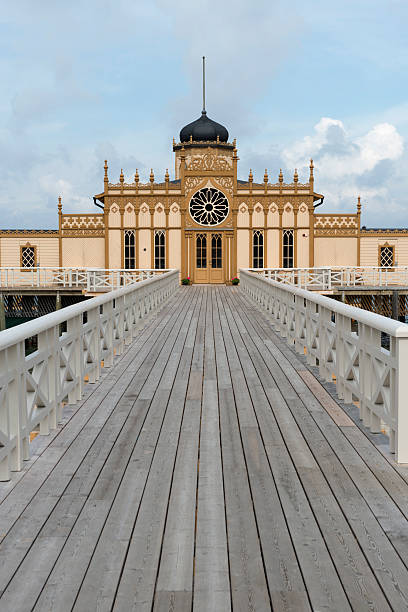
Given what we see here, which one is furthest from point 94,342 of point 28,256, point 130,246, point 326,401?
point 28,256

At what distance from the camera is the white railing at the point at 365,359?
4.42 metres

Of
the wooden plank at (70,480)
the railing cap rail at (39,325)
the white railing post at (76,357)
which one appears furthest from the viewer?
the white railing post at (76,357)

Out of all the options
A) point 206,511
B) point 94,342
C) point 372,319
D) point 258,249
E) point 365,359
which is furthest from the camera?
point 258,249

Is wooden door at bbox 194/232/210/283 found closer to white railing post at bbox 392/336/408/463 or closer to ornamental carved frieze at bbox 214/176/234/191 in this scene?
ornamental carved frieze at bbox 214/176/234/191

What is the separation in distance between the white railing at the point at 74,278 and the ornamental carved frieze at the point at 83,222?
2.60 meters

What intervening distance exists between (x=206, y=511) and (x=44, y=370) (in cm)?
207

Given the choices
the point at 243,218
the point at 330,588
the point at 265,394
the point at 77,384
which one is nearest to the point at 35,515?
the point at 330,588

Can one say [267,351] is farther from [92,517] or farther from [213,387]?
[92,517]

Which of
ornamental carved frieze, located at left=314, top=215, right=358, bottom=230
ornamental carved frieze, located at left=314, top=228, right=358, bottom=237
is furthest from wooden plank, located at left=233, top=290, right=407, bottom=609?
ornamental carved frieze, located at left=314, top=215, right=358, bottom=230

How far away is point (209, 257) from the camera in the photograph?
103ft

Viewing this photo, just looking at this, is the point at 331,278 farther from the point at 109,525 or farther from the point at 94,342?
the point at 109,525

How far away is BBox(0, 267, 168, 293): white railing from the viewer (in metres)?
26.3

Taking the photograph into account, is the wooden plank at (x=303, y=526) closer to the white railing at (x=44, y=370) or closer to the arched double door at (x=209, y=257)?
the white railing at (x=44, y=370)

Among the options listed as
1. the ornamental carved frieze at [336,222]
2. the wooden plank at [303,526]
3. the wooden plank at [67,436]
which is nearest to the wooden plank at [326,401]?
the wooden plank at [303,526]
